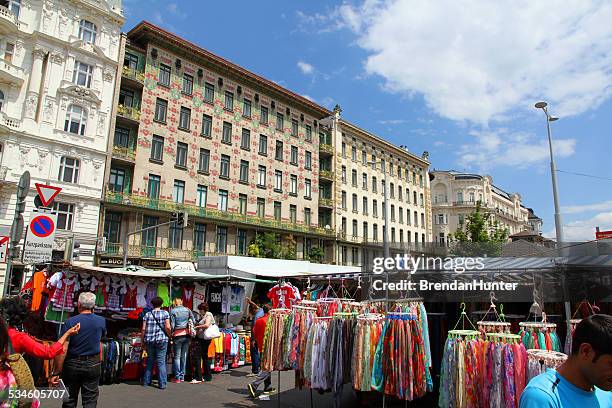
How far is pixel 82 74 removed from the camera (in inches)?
998

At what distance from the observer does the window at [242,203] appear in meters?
33.2

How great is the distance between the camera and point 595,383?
2.02m

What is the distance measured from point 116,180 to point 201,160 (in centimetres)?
672

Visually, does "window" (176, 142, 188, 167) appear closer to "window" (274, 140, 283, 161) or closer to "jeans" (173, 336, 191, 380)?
"window" (274, 140, 283, 161)

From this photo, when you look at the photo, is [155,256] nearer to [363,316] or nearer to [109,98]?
[109,98]

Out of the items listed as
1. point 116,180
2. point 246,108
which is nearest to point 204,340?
point 116,180

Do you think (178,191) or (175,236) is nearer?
(175,236)

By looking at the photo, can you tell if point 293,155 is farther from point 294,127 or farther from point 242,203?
point 242,203

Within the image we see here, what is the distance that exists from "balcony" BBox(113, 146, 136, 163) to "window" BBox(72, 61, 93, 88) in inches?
170

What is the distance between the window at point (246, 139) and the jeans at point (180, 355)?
85.0 ft

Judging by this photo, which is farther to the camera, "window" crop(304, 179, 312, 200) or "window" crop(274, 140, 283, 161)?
"window" crop(304, 179, 312, 200)

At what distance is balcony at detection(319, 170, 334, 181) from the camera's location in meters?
41.1

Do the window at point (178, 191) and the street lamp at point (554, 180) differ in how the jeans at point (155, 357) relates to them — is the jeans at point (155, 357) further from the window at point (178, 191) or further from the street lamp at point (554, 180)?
the window at point (178, 191)

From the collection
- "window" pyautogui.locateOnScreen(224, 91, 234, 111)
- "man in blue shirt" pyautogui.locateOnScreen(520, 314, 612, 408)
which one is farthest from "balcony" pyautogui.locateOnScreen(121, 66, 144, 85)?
"man in blue shirt" pyautogui.locateOnScreen(520, 314, 612, 408)
